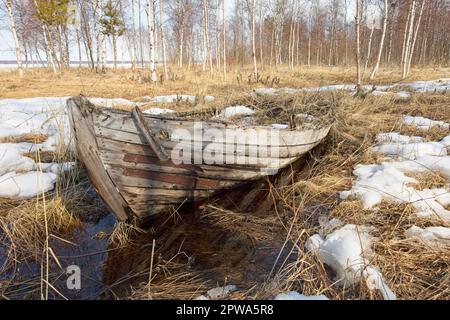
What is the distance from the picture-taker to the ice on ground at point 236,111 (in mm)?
5613

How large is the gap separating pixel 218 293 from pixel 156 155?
1.44m

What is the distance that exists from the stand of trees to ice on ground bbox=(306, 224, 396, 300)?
10208 mm

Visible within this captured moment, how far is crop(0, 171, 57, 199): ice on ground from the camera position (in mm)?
3459

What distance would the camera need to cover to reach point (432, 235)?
92.5 inches

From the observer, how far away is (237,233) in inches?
115

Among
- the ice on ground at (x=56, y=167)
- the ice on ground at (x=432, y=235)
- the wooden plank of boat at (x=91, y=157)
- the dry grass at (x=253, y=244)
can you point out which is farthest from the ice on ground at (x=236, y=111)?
the ice on ground at (x=432, y=235)

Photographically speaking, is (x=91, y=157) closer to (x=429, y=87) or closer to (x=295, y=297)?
(x=295, y=297)

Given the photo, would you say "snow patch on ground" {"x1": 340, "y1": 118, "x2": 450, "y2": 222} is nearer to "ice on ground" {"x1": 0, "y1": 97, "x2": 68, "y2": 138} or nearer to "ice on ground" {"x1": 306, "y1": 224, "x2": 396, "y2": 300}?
"ice on ground" {"x1": 306, "y1": 224, "x2": 396, "y2": 300}

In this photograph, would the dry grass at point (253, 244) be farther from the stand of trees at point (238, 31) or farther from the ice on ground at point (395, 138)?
the stand of trees at point (238, 31)

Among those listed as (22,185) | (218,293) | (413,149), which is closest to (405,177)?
(413,149)

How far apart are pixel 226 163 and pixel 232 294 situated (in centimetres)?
158

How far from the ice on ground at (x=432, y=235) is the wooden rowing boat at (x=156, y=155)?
66.6 inches

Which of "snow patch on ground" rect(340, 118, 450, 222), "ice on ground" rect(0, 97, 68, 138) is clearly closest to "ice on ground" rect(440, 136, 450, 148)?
"snow patch on ground" rect(340, 118, 450, 222)
